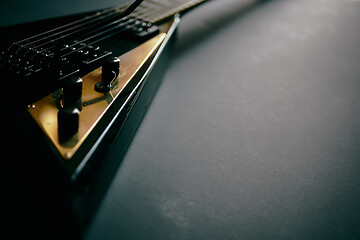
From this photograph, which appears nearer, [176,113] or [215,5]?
[176,113]

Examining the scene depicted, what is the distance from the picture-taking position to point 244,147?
76 centimetres

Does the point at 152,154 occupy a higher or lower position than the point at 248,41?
lower

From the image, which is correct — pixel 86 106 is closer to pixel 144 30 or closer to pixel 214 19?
pixel 144 30

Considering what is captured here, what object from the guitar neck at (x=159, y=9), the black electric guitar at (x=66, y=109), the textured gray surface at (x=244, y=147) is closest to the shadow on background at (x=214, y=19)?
the textured gray surface at (x=244, y=147)

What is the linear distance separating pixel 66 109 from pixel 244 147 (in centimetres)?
45

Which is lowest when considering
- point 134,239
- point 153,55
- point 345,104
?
point 134,239

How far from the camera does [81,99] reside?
0.63m

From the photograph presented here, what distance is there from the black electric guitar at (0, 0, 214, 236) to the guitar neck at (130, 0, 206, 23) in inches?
7.9

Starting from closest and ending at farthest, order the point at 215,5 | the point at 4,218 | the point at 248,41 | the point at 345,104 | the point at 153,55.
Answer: the point at 4,218 → the point at 153,55 → the point at 345,104 → the point at 248,41 → the point at 215,5

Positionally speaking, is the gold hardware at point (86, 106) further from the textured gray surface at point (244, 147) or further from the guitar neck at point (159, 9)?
the guitar neck at point (159, 9)

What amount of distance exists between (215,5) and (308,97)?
0.77 metres

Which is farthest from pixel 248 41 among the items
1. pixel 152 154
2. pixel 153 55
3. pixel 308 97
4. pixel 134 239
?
pixel 134 239

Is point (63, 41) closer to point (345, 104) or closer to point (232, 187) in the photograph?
point (232, 187)

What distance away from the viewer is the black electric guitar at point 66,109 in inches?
20.2
